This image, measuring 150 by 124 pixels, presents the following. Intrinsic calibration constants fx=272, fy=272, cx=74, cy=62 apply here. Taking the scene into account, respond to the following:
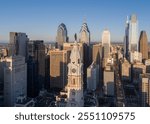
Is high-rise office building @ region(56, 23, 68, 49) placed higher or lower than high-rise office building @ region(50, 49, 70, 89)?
higher

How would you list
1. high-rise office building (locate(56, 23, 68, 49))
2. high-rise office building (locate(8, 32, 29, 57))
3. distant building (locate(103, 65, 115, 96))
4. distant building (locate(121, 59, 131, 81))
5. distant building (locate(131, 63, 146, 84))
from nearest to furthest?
1. high-rise office building (locate(56, 23, 68, 49))
2. high-rise office building (locate(8, 32, 29, 57))
3. distant building (locate(103, 65, 115, 96))
4. distant building (locate(131, 63, 146, 84))
5. distant building (locate(121, 59, 131, 81))

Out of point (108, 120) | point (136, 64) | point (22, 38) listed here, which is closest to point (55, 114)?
point (108, 120)

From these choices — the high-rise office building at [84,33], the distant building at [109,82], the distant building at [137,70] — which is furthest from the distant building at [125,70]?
the high-rise office building at [84,33]

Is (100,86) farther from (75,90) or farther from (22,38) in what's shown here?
(75,90)

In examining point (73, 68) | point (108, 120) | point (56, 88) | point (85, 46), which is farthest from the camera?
point (85, 46)

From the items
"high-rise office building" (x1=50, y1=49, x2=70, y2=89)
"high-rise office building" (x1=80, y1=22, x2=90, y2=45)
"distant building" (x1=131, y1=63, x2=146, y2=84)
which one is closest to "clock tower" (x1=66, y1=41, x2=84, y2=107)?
"high-rise office building" (x1=80, y1=22, x2=90, y2=45)

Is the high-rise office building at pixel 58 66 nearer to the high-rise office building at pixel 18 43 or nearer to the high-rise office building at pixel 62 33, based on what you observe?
the high-rise office building at pixel 62 33

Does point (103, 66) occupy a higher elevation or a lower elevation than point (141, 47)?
lower

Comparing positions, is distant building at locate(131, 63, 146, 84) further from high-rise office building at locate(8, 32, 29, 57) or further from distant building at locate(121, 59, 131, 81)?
high-rise office building at locate(8, 32, 29, 57)

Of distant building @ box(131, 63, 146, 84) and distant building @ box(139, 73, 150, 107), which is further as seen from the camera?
distant building @ box(131, 63, 146, 84)
